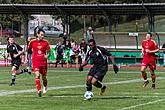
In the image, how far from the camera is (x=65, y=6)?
1820 inches

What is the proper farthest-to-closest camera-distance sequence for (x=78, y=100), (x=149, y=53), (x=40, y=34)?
(x=149, y=53) → (x=40, y=34) → (x=78, y=100)

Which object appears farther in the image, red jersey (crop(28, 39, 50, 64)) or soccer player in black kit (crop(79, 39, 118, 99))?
red jersey (crop(28, 39, 50, 64))

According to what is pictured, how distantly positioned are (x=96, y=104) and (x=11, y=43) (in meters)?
10.9

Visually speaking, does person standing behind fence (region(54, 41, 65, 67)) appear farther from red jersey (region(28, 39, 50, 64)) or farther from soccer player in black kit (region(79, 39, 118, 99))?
soccer player in black kit (region(79, 39, 118, 99))

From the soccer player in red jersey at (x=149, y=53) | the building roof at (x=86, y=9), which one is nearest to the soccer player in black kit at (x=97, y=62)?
the soccer player in red jersey at (x=149, y=53)

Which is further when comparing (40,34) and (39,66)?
(39,66)

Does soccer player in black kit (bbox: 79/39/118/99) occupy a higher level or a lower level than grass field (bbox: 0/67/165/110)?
higher

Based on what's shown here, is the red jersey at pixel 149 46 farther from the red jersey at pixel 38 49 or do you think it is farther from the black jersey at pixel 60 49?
the black jersey at pixel 60 49

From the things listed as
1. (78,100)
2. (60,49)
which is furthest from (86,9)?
(78,100)

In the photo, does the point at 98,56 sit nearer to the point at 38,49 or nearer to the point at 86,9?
the point at 38,49

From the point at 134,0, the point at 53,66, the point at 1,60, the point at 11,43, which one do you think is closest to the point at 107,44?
the point at 53,66

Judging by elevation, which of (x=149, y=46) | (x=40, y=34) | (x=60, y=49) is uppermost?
(x=40, y=34)

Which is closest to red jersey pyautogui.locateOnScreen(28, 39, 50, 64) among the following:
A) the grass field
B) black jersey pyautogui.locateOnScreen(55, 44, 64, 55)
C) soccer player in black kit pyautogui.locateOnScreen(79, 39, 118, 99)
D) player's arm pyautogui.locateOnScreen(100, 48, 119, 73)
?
the grass field

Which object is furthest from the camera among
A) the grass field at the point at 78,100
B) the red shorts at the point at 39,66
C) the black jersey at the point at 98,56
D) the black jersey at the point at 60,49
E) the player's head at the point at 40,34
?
the black jersey at the point at 60,49
